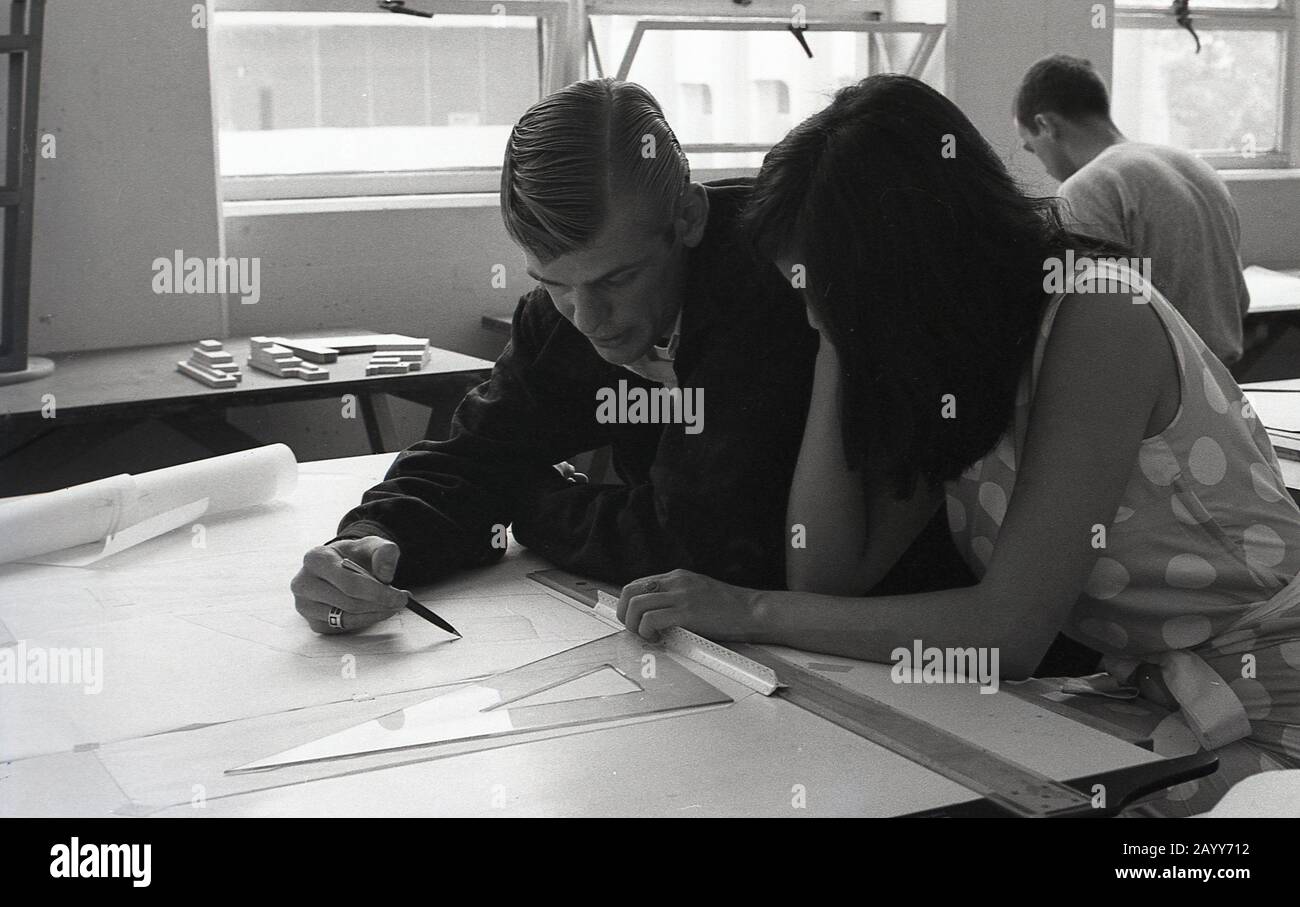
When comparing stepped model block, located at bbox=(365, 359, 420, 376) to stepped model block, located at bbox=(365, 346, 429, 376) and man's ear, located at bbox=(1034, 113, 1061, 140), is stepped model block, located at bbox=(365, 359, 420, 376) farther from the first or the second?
man's ear, located at bbox=(1034, 113, 1061, 140)

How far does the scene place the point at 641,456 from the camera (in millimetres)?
1743

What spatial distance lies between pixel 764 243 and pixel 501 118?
3.12 meters

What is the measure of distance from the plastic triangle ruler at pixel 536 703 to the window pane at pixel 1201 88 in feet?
15.0

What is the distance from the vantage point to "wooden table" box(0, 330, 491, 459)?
9.00ft

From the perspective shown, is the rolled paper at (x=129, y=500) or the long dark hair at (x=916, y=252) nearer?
the long dark hair at (x=916, y=252)

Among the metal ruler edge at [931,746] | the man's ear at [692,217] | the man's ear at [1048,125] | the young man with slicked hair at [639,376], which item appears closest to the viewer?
the metal ruler edge at [931,746]

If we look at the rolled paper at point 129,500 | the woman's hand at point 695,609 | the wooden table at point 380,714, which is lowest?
the wooden table at point 380,714

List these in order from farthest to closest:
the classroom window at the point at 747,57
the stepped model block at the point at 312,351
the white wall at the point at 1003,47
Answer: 1. the white wall at the point at 1003,47
2. the classroom window at the point at 747,57
3. the stepped model block at the point at 312,351

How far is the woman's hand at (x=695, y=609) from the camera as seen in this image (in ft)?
4.29

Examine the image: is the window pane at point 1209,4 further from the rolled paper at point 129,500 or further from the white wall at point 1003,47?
the rolled paper at point 129,500

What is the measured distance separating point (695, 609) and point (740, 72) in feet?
11.6

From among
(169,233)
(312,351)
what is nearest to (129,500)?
(312,351)

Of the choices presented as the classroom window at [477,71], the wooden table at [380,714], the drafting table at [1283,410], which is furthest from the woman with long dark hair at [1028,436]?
the classroom window at [477,71]
